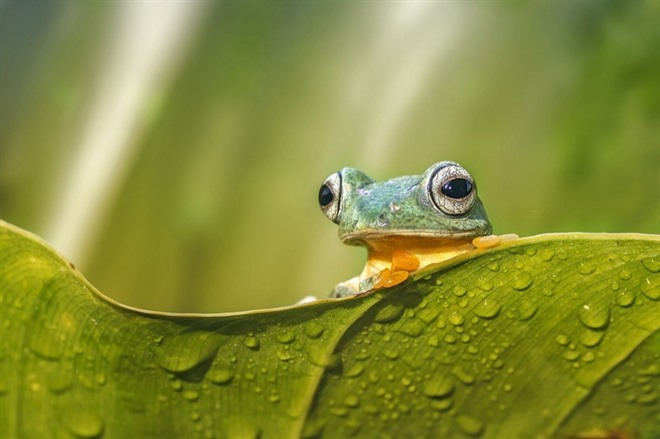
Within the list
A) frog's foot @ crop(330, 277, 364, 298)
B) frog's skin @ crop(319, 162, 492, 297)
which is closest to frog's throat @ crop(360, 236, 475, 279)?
frog's skin @ crop(319, 162, 492, 297)

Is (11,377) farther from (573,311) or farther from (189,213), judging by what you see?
(189,213)

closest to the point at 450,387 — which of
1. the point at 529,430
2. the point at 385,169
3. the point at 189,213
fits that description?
the point at 529,430

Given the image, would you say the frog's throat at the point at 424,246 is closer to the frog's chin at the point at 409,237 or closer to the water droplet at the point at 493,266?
the frog's chin at the point at 409,237

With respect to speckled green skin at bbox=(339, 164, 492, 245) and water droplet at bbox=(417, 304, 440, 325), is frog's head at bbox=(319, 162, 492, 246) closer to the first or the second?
speckled green skin at bbox=(339, 164, 492, 245)

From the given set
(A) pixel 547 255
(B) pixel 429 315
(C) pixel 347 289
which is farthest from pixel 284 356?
(C) pixel 347 289

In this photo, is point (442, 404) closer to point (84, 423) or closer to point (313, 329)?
point (313, 329)

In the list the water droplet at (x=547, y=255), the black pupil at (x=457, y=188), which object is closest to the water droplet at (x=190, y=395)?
the water droplet at (x=547, y=255)
